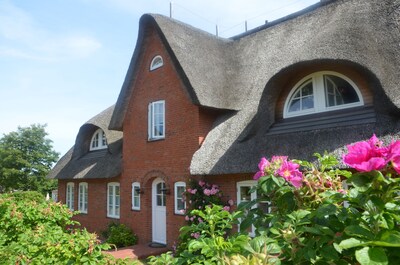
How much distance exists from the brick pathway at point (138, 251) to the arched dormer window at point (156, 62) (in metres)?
6.53

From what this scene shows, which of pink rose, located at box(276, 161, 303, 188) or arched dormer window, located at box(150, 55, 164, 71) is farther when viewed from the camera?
arched dormer window, located at box(150, 55, 164, 71)

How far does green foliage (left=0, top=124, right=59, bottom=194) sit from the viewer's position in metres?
32.8

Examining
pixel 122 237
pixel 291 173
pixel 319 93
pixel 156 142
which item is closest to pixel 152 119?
pixel 156 142

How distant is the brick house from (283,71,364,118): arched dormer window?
3cm

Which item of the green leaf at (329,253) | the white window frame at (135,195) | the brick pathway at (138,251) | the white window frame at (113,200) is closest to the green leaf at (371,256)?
the green leaf at (329,253)

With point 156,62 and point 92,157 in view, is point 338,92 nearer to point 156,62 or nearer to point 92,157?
point 156,62

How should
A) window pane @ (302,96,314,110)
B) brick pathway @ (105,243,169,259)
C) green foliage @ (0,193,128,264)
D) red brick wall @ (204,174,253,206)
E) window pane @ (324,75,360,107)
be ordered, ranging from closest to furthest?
green foliage @ (0,193,128,264) → window pane @ (324,75,360,107) → window pane @ (302,96,314,110) → red brick wall @ (204,174,253,206) → brick pathway @ (105,243,169,259)

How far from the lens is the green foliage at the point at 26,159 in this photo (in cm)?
3281

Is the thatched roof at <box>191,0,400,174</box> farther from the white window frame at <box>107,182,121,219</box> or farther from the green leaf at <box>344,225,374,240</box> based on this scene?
the white window frame at <box>107,182,121,219</box>

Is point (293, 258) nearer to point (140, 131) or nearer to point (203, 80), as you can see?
point (203, 80)

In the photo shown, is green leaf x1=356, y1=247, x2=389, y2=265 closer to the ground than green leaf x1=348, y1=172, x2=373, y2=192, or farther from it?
closer to the ground

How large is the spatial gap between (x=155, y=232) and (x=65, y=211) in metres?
5.96

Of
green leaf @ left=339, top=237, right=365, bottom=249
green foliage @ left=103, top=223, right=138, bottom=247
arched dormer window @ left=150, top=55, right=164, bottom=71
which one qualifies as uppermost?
arched dormer window @ left=150, top=55, right=164, bottom=71

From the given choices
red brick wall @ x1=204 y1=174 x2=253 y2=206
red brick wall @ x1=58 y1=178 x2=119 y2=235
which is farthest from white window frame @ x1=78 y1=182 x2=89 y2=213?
red brick wall @ x1=204 y1=174 x2=253 y2=206
